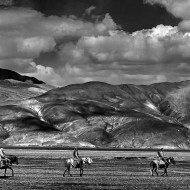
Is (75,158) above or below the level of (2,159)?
above

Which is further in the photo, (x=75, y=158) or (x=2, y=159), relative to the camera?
(x=75, y=158)

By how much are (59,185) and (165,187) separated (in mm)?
10469

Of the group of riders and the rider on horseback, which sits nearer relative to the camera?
the rider on horseback

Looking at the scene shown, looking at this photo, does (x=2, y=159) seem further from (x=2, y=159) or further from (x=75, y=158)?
(x=75, y=158)

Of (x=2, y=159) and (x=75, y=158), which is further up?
(x=75, y=158)

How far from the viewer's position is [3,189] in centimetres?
4725

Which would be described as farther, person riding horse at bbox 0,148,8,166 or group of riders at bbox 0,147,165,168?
group of riders at bbox 0,147,165,168

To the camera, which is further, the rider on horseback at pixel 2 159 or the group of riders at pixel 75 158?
the group of riders at pixel 75 158

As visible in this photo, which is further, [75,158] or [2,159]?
[75,158]

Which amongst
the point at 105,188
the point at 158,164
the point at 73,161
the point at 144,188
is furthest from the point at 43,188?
the point at 158,164

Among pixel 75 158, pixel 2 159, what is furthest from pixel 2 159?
pixel 75 158

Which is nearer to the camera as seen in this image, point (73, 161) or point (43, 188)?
point (43, 188)

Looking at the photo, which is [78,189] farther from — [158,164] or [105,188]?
[158,164]

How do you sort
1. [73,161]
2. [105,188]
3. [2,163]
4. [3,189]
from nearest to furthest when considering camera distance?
[3,189] < [105,188] < [2,163] < [73,161]
